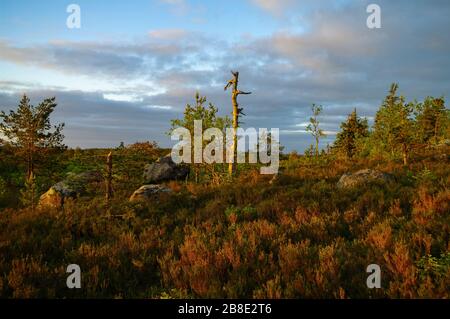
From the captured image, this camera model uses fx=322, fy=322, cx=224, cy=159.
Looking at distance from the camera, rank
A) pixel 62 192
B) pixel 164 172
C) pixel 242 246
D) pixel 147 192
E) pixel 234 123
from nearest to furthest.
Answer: pixel 242 246 < pixel 147 192 < pixel 62 192 < pixel 234 123 < pixel 164 172

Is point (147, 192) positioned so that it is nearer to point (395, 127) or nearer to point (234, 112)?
point (234, 112)

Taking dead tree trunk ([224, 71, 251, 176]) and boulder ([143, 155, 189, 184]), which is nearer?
dead tree trunk ([224, 71, 251, 176])

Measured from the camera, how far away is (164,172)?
22.5 meters

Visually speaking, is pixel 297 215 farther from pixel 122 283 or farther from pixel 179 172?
pixel 179 172

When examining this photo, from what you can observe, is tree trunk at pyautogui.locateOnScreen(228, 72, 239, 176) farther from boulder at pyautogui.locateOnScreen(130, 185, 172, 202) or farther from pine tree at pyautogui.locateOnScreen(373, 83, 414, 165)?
pine tree at pyautogui.locateOnScreen(373, 83, 414, 165)

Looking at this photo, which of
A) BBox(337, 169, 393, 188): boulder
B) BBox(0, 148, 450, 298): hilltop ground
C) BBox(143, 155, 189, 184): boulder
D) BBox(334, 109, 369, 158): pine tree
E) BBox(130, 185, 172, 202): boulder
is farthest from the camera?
BBox(334, 109, 369, 158): pine tree

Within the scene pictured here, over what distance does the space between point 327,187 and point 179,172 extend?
12.9 m

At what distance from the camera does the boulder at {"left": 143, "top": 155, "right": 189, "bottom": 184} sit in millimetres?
22375

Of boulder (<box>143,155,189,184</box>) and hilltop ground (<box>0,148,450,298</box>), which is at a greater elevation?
boulder (<box>143,155,189,184</box>)

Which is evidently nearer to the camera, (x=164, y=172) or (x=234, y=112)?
(x=234, y=112)

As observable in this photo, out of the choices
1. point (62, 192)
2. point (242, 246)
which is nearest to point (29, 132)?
point (62, 192)

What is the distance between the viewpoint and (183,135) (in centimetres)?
2033

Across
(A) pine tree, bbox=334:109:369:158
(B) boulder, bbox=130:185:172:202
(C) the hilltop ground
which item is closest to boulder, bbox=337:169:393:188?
(C) the hilltop ground
